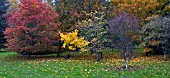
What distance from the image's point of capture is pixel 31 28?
2716 cm

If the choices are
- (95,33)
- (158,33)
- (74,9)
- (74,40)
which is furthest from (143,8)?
(74,40)

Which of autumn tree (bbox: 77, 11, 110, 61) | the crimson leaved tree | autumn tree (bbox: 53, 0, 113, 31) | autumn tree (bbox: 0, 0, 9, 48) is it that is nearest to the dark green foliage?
autumn tree (bbox: 0, 0, 9, 48)

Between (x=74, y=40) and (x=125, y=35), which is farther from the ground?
(x=125, y=35)

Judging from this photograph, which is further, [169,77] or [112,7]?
[112,7]

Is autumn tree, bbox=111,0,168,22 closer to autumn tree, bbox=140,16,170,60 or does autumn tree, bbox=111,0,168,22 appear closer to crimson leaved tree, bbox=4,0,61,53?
autumn tree, bbox=140,16,170,60

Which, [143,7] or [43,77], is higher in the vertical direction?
[143,7]

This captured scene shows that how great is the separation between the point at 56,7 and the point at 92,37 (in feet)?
21.3

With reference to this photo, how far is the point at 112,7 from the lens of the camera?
Answer: 31406 millimetres

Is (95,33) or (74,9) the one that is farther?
(74,9)

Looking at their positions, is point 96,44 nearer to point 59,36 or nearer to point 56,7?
point 59,36

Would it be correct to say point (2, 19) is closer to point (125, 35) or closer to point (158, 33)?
point (158, 33)

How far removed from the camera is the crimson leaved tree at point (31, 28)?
27016 mm

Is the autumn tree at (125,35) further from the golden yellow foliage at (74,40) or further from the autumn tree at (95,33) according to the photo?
the golden yellow foliage at (74,40)

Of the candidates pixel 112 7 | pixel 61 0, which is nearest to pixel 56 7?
pixel 61 0
